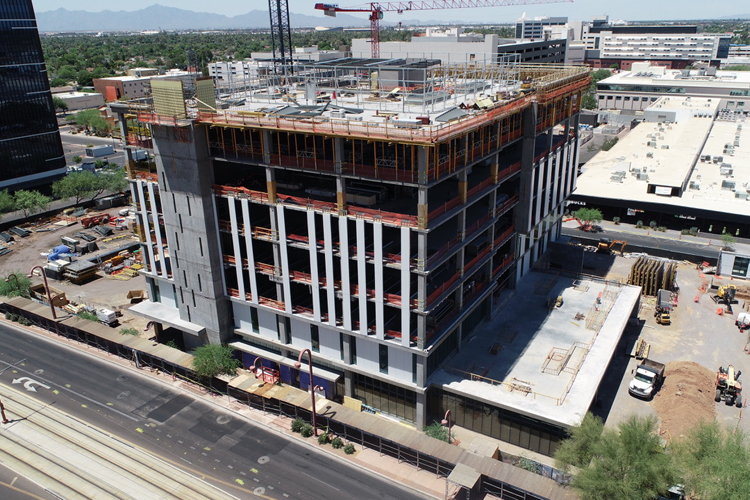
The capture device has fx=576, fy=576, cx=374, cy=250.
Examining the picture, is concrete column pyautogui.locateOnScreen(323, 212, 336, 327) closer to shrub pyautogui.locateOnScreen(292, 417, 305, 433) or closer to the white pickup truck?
shrub pyautogui.locateOnScreen(292, 417, 305, 433)

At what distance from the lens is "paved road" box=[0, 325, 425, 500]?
46.7m

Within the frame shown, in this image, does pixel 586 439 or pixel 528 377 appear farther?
pixel 528 377

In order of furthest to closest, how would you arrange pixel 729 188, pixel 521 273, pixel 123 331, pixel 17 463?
1. pixel 729 188
2. pixel 521 273
3. pixel 123 331
4. pixel 17 463

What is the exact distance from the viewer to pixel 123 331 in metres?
68.6

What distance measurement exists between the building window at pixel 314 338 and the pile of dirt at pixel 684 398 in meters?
33.2

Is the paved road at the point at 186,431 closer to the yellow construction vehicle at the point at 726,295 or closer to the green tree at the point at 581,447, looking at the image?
the green tree at the point at 581,447

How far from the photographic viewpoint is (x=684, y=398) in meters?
55.7

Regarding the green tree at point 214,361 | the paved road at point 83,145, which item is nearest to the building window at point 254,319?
the green tree at point 214,361

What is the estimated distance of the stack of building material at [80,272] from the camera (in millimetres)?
86250

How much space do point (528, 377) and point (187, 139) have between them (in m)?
39.9

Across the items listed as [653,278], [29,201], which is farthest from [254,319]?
[29,201]

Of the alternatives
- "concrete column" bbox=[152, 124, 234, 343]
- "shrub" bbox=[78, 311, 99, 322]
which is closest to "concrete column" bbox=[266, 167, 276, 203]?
"concrete column" bbox=[152, 124, 234, 343]

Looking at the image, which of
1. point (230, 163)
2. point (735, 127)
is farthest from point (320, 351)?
point (735, 127)

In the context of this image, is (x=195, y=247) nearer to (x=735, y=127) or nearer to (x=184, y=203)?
(x=184, y=203)
